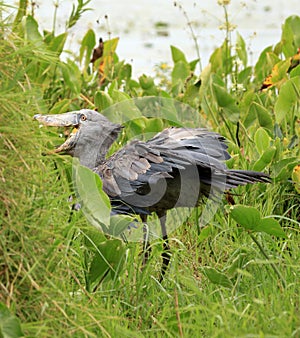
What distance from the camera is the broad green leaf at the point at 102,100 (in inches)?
166

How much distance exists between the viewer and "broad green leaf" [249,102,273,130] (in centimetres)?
409

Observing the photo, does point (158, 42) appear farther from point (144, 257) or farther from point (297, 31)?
point (144, 257)

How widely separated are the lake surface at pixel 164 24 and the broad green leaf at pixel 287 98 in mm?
2954

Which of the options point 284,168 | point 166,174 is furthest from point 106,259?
point 284,168

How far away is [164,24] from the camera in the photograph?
29.9 feet

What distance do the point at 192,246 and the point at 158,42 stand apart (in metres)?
5.08

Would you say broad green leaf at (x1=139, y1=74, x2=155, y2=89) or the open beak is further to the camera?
broad green leaf at (x1=139, y1=74, x2=155, y2=89)

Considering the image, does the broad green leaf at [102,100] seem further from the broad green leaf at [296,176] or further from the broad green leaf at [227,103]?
the broad green leaf at [296,176]

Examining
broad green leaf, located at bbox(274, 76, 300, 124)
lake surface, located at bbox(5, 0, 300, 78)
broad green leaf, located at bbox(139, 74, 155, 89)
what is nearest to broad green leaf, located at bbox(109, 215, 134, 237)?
broad green leaf, located at bbox(274, 76, 300, 124)

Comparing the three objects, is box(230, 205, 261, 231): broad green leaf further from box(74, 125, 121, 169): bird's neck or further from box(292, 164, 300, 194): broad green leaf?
box(74, 125, 121, 169): bird's neck

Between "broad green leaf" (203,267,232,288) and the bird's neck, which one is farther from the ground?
the bird's neck

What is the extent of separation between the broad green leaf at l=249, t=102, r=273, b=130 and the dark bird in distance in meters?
0.67

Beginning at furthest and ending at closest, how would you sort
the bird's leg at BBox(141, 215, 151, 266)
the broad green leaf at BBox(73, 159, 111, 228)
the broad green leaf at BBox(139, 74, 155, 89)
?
the broad green leaf at BBox(139, 74, 155, 89) < the bird's leg at BBox(141, 215, 151, 266) < the broad green leaf at BBox(73, 159, 111, 228)

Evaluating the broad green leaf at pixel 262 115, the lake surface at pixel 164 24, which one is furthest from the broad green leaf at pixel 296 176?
the lake surface at pixel 164 24
